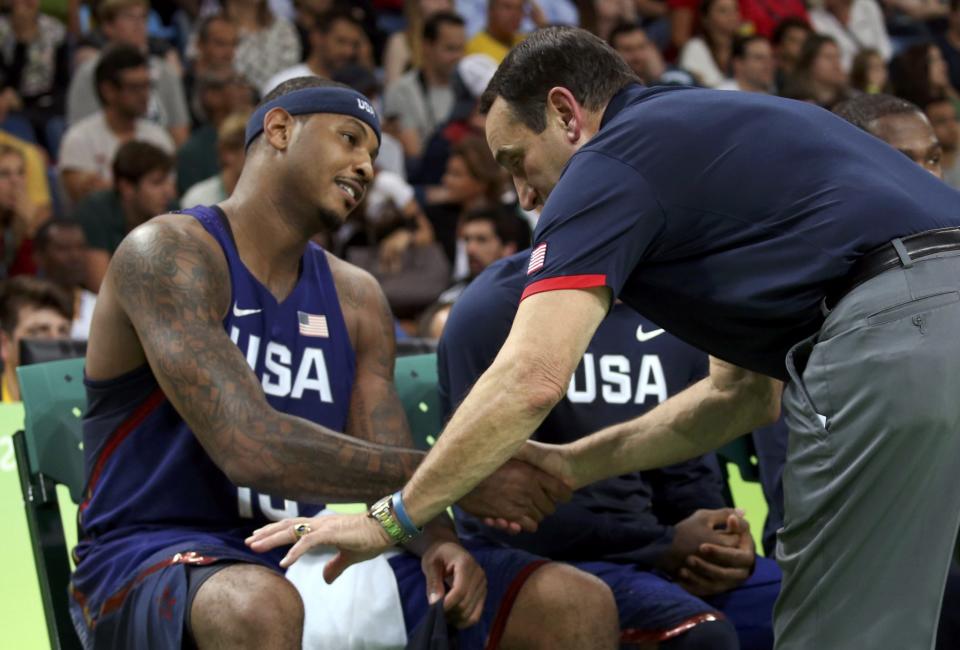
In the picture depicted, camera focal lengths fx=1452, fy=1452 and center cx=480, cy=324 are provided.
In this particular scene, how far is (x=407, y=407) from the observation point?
15.4 ft

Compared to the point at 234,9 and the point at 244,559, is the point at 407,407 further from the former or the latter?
the point at 234,9

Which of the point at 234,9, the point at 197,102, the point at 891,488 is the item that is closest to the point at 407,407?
the point at 891,488

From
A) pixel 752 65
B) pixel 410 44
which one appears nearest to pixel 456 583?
pixel 752 65

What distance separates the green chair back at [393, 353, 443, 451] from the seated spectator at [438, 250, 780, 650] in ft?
1.20

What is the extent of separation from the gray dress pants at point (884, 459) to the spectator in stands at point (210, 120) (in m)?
6.42

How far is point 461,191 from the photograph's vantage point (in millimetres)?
8953

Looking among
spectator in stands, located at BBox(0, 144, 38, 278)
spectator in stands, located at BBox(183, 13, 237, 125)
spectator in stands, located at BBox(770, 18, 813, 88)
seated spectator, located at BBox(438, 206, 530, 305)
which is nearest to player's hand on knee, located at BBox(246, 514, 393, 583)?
seated spectator, located at BBox(438, 206, 530, 305)

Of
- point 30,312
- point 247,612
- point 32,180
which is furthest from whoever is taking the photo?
point 32,180

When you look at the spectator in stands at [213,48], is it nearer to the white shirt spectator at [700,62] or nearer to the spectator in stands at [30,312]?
the spectator in stands at [30,312]

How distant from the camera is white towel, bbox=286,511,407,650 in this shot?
3738 millimetres

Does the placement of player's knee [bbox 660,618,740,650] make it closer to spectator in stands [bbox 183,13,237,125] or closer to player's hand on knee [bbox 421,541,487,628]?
player's hand on knee [bbox 421,541,487,628]

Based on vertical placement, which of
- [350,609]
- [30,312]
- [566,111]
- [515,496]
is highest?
[566,111]

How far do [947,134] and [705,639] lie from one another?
674 cm

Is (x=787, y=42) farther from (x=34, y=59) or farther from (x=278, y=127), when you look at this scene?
(x=278, y=127)
